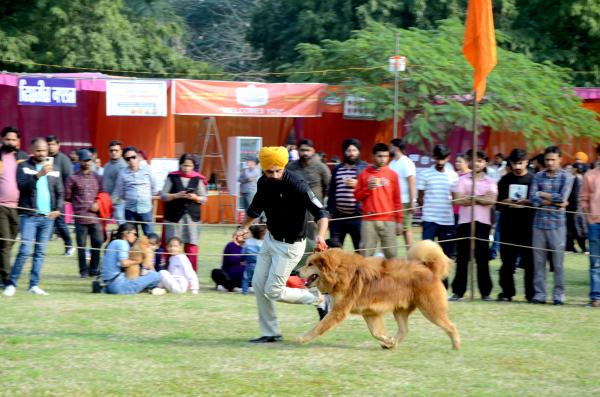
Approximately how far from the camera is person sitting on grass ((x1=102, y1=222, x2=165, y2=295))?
1220 centimetres

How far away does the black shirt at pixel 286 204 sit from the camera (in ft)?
27.9

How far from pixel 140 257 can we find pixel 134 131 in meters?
11.0

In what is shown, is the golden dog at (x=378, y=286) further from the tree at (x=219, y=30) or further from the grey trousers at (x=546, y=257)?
the tree at (x=219, y=30)

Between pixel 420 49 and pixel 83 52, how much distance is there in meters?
11.7

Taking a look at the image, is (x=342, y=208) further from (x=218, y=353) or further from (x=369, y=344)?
(x=218, y=353)

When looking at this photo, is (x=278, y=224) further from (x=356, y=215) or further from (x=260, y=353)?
(x=356, y=215)

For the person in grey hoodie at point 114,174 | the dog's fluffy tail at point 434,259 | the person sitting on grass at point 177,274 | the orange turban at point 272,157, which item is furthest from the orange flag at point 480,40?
the person in grey hoodie at point 114,174

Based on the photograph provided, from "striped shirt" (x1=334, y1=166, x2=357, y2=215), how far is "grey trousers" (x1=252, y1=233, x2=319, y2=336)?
157 inches

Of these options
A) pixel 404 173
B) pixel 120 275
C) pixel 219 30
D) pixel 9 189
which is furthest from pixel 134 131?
pixel 219 30

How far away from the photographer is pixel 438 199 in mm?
12859

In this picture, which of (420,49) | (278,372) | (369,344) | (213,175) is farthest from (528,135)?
(278,372)

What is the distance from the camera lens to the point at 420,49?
24500 millimetres

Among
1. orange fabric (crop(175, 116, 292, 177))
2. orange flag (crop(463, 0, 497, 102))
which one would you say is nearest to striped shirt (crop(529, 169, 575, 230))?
orange flag (crop(463, 0, 497, 102))

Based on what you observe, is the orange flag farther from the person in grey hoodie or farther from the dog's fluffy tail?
the person in grey hoodie
